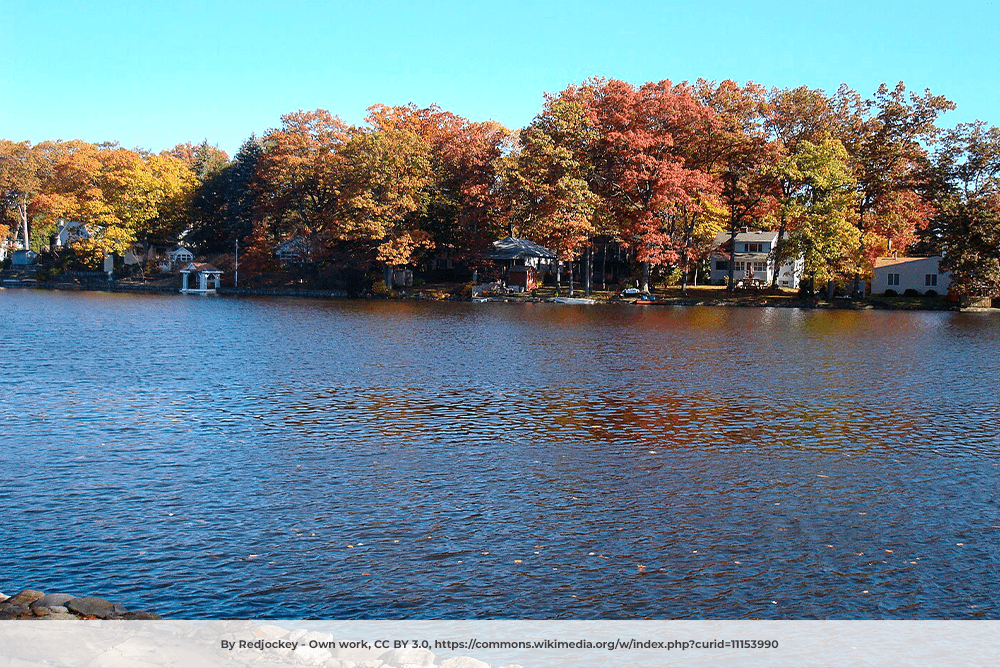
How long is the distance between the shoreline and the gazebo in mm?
1227

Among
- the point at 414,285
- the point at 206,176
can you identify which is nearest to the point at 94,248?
the point at 206,176

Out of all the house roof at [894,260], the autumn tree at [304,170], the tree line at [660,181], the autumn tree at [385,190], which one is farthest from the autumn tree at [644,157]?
the autumn tree at [304,170]

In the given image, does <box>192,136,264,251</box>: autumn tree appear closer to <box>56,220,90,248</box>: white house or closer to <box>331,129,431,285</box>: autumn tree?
<box>56,220,90,248</box>: white house

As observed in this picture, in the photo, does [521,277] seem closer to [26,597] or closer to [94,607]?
[26,597]

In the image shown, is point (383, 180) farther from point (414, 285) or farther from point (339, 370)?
point (339, 370)

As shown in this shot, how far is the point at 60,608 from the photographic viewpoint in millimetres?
9609

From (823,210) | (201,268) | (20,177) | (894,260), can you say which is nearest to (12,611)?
(823,210)

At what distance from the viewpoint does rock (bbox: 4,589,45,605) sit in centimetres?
976

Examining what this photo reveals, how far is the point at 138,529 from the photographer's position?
41.7 ft

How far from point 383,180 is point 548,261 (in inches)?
998

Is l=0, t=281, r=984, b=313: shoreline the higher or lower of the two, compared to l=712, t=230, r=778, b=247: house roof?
lower

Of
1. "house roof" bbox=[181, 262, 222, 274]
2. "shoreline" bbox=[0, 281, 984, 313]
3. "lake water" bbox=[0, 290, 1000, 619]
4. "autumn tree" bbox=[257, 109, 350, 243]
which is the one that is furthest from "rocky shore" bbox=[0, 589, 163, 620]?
"house roof" bbox=[181, 262, 222, 274]

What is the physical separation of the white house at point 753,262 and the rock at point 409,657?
311ft

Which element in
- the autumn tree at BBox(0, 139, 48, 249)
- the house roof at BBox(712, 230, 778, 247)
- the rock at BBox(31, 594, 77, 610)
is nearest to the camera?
the rock at BBox(31, 594, 77, 610)
